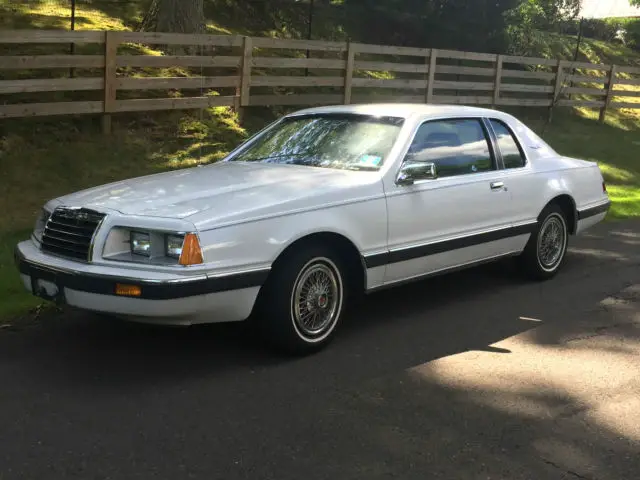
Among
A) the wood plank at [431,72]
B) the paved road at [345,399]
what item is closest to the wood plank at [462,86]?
the wood plank at [431,72]

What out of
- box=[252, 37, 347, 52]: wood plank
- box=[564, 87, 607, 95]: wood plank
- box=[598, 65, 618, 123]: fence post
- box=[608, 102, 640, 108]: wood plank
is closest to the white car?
box=[252, 37, 347, 52]: wood plank

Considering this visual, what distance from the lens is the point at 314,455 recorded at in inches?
138

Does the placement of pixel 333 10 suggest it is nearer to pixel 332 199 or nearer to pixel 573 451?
pixel 332 199

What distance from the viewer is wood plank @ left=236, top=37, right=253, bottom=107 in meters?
11.7

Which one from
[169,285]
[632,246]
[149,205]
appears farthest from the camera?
[632,246]

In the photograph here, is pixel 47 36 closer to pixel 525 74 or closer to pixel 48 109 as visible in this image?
pixel 48 109

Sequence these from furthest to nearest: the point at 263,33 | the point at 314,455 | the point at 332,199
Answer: the point at 263,33, the point at 332,199, the point at 314,455

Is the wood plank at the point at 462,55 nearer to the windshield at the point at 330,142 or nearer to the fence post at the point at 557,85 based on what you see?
the fence post at the point at 557,85

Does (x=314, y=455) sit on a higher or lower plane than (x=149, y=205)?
lower

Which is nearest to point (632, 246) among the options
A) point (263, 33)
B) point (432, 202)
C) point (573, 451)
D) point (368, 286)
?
point (432, 202)

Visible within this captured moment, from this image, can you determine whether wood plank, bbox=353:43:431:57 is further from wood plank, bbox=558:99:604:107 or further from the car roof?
the car roof

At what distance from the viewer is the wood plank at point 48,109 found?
927cm

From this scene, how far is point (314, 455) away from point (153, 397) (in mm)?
1118

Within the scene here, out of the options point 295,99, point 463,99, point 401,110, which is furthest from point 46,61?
point 463,99
